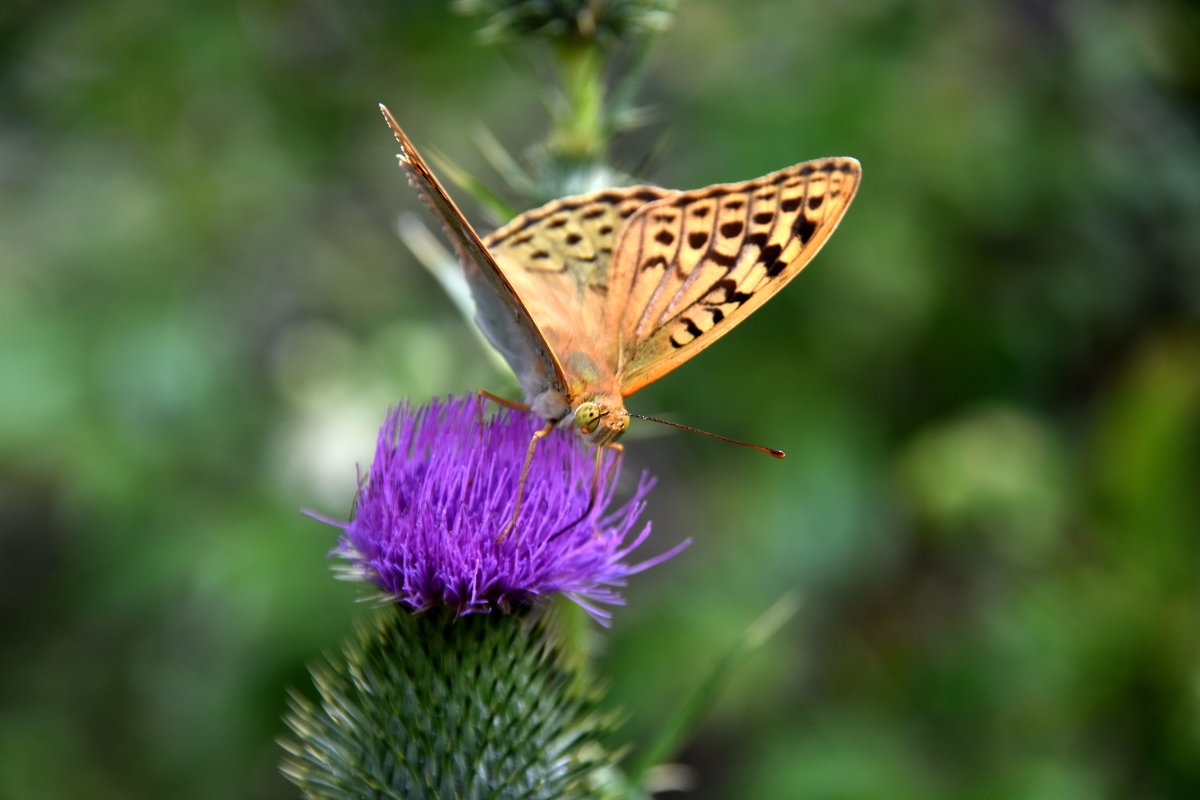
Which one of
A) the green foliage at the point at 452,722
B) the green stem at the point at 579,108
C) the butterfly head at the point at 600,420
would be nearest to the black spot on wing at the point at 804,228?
the butterfly head at the point at 600,420

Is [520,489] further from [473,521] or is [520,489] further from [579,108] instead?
[579,108]

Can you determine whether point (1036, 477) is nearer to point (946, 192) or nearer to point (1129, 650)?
point (1129, 650)

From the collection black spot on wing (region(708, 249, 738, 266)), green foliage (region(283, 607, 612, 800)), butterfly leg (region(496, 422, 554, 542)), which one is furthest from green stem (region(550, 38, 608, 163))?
green foliage (region(283, 607, 612, 800))

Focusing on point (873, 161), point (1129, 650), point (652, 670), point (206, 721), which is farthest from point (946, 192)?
point (206, 721)

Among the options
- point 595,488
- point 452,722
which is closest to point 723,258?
point 595,488

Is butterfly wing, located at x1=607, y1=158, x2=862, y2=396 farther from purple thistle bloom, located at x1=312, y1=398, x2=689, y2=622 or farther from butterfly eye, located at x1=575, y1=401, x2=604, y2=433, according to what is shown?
purple thistle bloom, located at x1=312, y1=398, x2=689, y2=622

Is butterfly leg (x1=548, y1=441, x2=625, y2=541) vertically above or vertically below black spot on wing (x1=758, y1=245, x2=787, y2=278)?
below

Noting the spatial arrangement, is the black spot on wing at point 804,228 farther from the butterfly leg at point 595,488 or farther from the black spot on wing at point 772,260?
the butterfly leg at point 595,488
